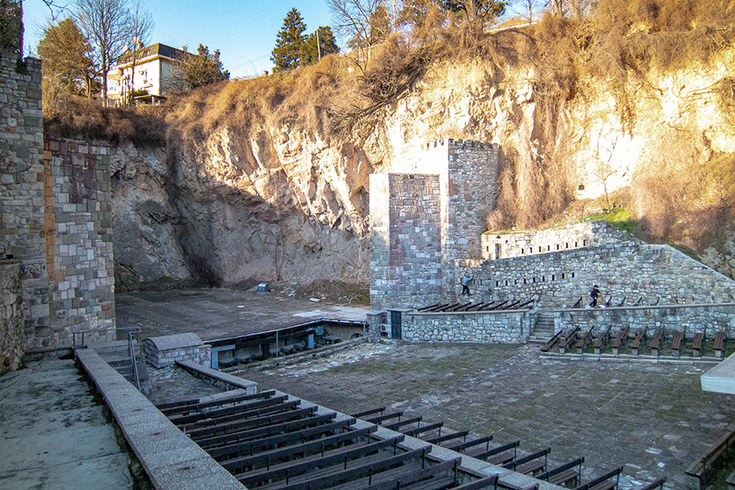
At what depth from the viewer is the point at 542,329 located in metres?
13.1

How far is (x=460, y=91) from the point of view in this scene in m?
19.3

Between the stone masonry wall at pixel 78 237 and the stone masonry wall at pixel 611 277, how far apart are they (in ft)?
37.4

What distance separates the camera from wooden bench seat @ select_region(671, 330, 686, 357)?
9.96m

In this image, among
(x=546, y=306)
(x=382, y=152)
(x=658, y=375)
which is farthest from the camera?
(x=382, y=152)

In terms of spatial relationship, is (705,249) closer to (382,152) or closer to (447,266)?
(447,266)

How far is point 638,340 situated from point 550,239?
550 centimetres

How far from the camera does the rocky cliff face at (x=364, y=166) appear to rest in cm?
1556

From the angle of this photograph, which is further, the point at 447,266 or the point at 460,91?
the point at 460,91


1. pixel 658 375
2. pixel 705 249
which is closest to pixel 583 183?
pixel 705 249

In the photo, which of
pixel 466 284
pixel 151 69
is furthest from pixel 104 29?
pixel 466 284

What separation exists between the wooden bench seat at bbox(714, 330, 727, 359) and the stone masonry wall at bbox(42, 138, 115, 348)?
1275cm

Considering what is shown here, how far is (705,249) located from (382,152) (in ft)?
43.1

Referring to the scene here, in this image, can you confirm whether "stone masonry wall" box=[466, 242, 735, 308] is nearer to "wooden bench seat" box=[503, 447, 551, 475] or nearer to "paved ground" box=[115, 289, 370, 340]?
"paved ground" box=[115, 289, 370, 340]

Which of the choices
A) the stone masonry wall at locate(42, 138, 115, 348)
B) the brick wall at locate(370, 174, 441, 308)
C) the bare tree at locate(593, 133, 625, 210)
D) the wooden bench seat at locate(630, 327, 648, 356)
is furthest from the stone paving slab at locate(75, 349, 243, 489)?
the bare tree at locate(593, 133, 625, 210)
